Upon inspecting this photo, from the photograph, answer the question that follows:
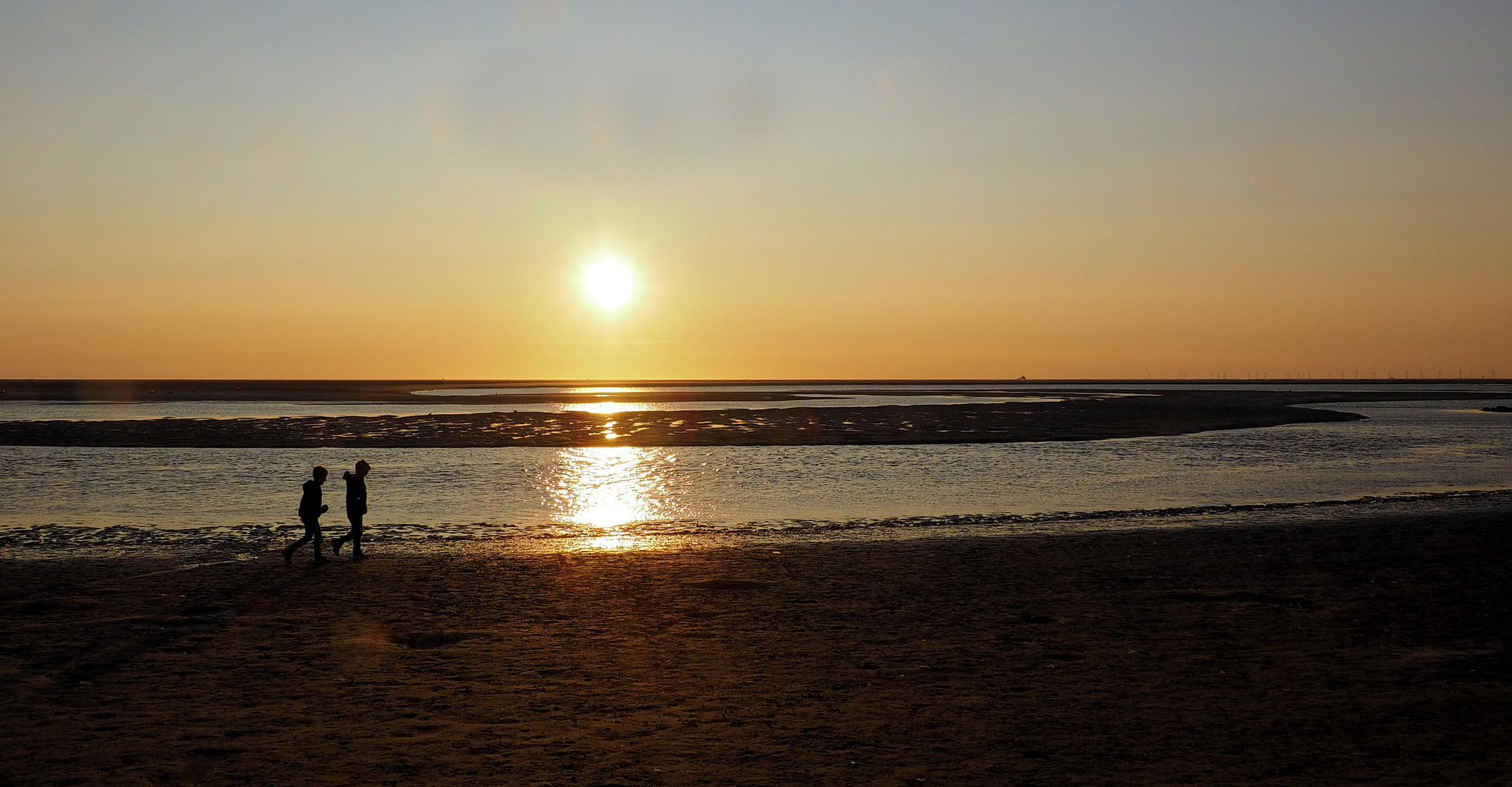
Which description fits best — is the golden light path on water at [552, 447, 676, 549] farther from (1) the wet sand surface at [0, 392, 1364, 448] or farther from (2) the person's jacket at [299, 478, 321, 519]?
(1) the wet sand surface at [0, 392, 1364, 448]

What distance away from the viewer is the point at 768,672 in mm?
11523

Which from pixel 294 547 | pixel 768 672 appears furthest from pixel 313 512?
pixel 768 672

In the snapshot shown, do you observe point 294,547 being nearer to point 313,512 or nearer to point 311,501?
point 313,512

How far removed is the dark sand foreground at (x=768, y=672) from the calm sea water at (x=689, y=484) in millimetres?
6808

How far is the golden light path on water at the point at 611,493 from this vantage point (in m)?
24.3

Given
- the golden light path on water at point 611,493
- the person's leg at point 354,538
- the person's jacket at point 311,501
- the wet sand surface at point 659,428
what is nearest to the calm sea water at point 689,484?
the golden light path on water at point 611,493

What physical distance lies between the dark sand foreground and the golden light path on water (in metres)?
5.48

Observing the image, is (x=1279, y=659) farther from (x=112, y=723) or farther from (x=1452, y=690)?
(x=112, y=723)

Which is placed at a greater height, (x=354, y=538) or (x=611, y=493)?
(x=354, y=538)

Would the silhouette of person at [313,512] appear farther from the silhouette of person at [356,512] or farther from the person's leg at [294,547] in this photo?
the silhouette of person at [356,512]

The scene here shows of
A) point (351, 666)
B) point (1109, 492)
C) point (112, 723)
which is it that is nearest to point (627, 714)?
point (351, 666)

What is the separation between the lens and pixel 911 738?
934 cm

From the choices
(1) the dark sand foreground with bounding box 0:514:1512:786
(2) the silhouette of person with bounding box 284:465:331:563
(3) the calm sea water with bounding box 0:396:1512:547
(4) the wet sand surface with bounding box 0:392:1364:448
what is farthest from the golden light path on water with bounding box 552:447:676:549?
(4) the wet sand surface with bounding box 0:392:1364:448

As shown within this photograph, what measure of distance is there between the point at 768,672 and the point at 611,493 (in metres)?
21.1
